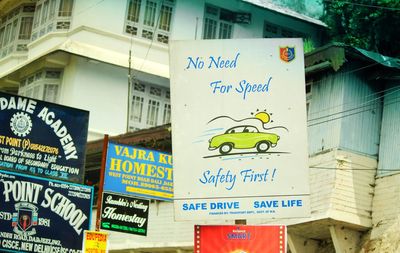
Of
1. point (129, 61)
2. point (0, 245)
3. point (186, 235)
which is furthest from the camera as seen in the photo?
point (129, 61)

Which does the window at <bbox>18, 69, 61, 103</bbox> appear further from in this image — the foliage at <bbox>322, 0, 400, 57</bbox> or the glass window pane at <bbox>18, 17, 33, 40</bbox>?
the foliage at <bbox>322, 0, 400, 57</bbox>

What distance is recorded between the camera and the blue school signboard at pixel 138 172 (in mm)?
16406

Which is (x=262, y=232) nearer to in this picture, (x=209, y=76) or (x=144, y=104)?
(x=209, y=76)

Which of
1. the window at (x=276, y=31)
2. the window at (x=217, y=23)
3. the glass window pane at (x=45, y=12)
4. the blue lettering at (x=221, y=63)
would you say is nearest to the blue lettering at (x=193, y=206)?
the blue lettering at (x=221, y=63)

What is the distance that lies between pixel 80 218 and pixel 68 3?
55.9 feet

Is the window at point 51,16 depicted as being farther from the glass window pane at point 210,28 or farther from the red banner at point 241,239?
the red banner at point 241,239

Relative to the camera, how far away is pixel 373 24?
27.1 meters

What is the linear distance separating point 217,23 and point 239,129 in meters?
23.1

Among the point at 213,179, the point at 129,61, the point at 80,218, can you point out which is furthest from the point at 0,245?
the point at 129,61

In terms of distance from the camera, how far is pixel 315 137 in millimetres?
22000

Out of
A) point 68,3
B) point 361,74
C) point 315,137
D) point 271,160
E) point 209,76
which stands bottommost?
point 271,160

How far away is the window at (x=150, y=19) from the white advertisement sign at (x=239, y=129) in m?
21.9

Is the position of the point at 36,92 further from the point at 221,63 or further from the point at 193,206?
the point at 193,206

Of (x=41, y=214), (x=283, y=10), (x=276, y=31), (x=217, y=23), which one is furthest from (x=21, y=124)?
(x=276, y=31)
